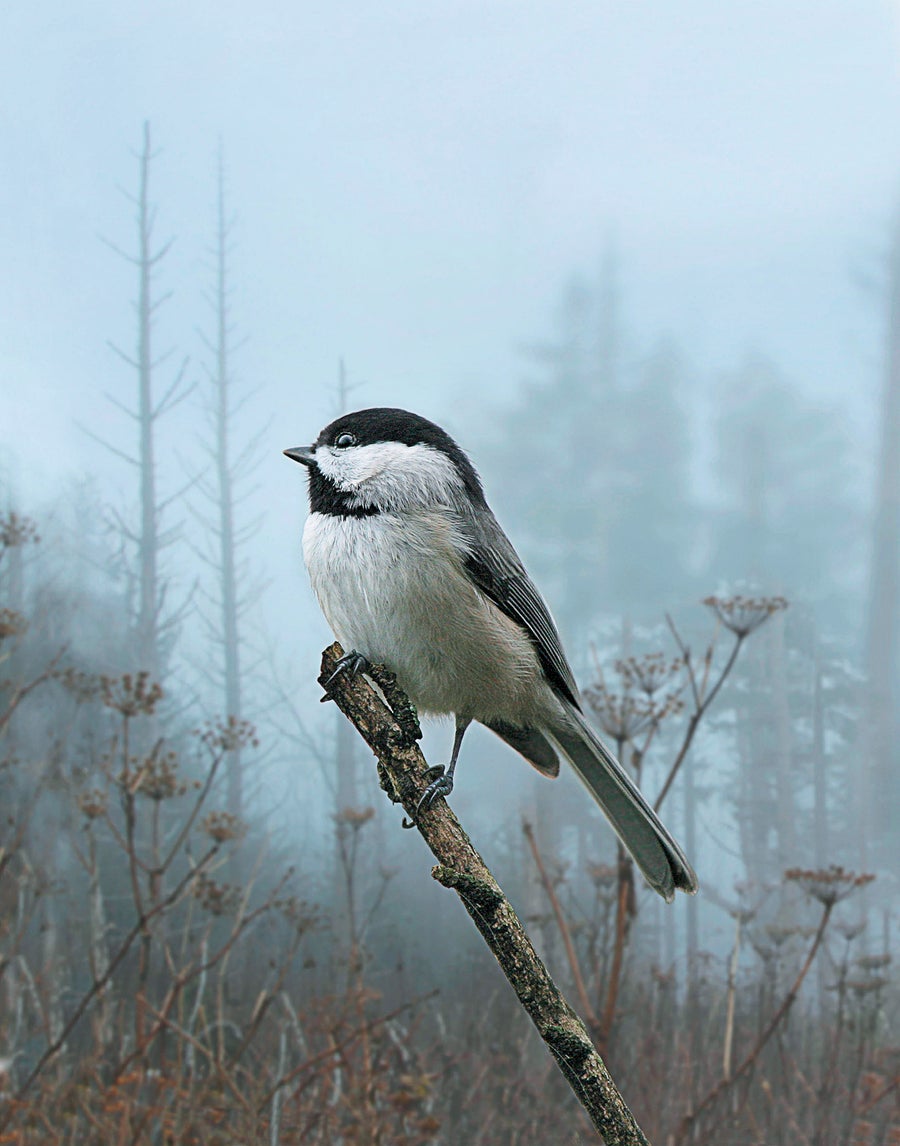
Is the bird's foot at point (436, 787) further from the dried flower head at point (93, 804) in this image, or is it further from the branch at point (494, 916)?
the dried flower head at point (93, 804)

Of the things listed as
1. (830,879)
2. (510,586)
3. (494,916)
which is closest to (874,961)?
(830,879)

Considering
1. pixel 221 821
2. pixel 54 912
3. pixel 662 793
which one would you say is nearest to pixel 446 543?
pixel 662 793

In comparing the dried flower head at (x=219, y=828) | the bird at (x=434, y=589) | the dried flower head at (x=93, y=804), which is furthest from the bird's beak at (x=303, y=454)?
the dried flower head at (x=93, y=804)

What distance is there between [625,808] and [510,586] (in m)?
0.30

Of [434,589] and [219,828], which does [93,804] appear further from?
[434,589]

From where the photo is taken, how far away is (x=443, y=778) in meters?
0.78

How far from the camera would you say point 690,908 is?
5387mm

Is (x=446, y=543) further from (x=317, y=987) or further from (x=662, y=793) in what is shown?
(x=317, y=987)

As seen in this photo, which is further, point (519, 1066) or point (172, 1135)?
point (519, 1066)

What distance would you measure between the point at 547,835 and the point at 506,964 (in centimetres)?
434

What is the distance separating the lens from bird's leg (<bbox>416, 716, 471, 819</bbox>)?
63 centimetres

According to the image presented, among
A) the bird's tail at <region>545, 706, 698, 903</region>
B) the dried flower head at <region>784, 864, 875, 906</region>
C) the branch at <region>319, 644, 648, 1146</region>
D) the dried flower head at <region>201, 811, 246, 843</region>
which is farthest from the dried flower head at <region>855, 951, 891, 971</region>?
the branch at <region>319, 644, 648, 1146</region>

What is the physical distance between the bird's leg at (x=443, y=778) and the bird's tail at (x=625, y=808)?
0.11 metres

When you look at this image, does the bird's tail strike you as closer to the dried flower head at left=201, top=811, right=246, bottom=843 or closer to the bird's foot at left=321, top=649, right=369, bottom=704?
the bird's foot at left=321, top=649, right=369, bottom=704
